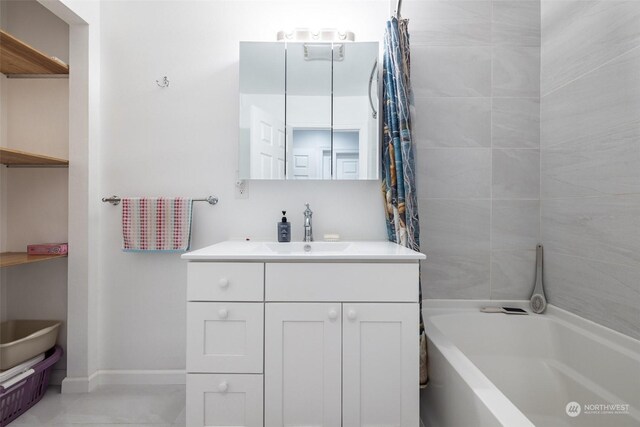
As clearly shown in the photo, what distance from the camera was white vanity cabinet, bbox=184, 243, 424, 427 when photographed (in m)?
1.24

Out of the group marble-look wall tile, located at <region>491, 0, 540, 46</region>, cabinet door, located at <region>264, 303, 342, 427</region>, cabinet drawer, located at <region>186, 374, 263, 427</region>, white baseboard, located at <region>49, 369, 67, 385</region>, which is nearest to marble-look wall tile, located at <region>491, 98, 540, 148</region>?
marble-look wall tile, located at <region>491, 0, 540, 46</region>

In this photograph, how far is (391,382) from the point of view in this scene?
1244mm

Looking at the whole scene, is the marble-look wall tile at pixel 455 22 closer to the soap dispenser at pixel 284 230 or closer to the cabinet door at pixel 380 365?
the soap dispenser at pixel 284 230

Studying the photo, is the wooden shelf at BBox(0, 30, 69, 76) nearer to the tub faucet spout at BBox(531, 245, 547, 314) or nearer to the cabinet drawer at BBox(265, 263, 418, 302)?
the cabinet drawer at BBox(265, 263, 418, 302)

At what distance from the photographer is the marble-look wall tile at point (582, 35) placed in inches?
49.3

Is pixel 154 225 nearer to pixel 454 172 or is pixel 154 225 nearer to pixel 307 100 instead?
pixel 307 100

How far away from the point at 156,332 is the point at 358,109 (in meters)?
1.72

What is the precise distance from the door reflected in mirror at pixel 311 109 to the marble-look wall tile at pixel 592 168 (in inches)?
36.6

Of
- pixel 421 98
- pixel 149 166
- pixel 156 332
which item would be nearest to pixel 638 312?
pixel 421 98

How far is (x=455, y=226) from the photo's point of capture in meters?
1.79

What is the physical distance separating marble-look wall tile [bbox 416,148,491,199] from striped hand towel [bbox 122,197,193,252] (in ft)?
4.46

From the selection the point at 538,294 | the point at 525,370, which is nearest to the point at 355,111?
the point at 538,294

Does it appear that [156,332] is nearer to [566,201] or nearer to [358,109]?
[358,109]

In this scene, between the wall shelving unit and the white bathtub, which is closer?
the white bathtub
